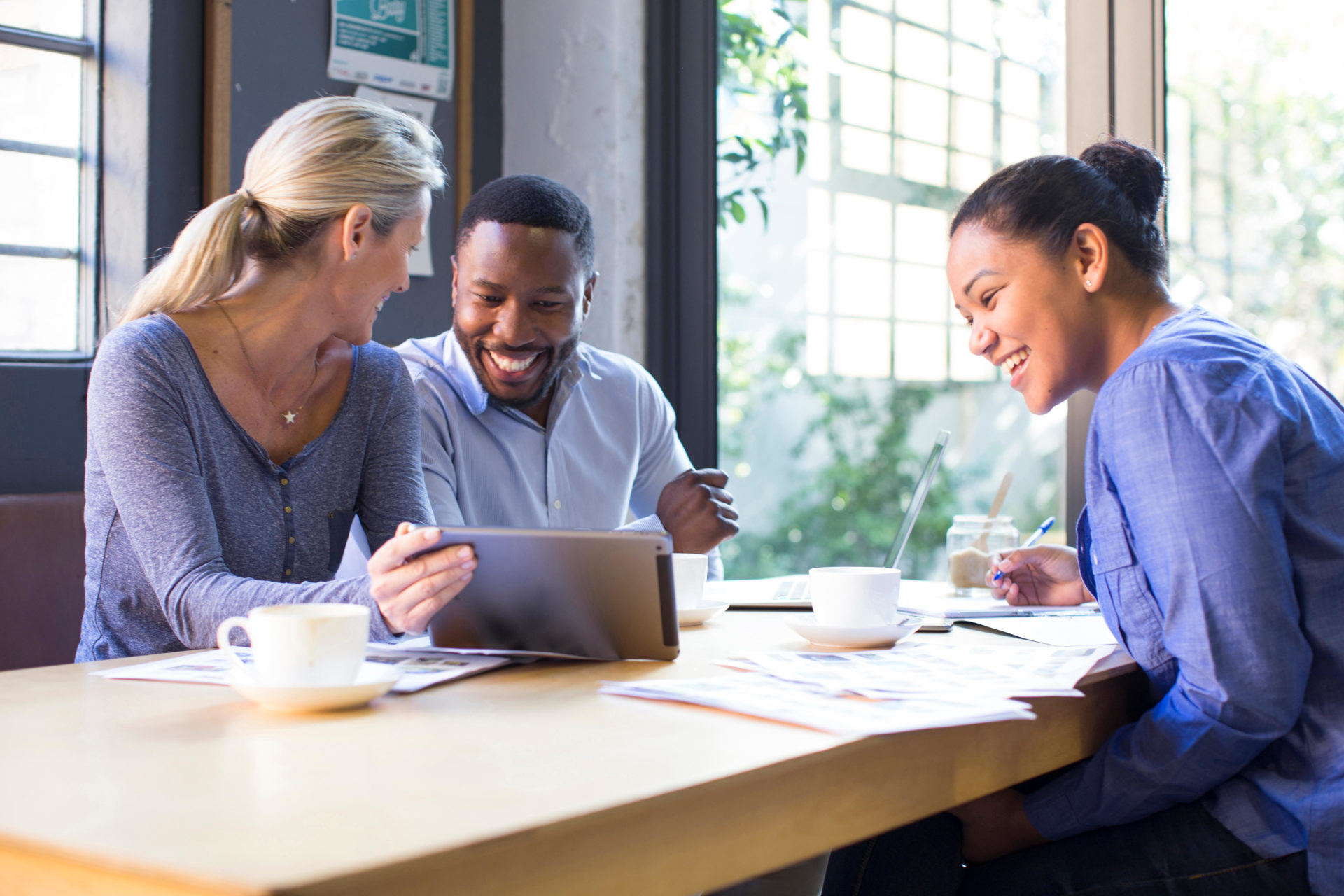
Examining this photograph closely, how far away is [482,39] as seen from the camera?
275 centimetres

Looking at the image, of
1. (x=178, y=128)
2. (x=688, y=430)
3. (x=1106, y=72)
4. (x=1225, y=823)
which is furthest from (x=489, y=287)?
(x=1225, y=823)

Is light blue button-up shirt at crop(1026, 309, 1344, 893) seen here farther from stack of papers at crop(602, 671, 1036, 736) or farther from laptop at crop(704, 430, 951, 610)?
laptop at crop(704, 430, 951, 610)

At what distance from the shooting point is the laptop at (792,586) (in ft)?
4.91

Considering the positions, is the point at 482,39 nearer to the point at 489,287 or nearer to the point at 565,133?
the point at 565,133

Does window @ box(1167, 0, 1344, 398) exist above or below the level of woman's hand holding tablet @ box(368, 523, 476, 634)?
above

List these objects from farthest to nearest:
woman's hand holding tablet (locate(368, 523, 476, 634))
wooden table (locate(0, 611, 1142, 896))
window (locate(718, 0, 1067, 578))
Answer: window (locate(718, 0, 1067, 578)) → woman's hand holding tablet (locate(368, 523, 476, 634)) → wooden table (locate(0, 611, 1142, 896))

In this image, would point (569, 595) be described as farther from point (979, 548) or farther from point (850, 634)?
point (979, 548)

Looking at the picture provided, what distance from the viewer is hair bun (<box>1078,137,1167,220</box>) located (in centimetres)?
132

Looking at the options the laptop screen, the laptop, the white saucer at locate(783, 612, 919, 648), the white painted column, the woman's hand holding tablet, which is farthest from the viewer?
the white painted column

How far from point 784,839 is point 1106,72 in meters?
1.83

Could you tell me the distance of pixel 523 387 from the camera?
201cm

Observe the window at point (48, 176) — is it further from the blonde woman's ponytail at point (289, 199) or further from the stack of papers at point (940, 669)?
the stack of papers at point (940, 669)

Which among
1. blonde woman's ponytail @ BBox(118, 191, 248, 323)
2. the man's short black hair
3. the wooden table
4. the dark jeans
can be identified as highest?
the man's short black hair

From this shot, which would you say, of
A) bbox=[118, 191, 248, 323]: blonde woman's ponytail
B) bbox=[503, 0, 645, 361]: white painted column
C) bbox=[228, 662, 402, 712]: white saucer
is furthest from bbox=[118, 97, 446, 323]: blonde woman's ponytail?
bbox=[503, 0, 645, 361]: white painted column
